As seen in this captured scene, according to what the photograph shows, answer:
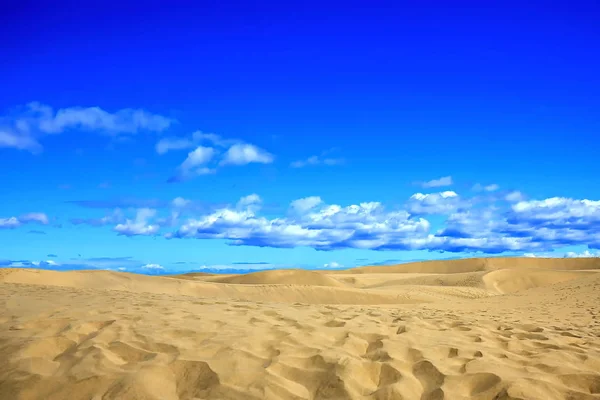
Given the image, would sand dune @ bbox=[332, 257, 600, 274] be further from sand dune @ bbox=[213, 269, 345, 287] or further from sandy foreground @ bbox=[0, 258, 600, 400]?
sandy foreground @ bbox=[0, 258, 600, 400]

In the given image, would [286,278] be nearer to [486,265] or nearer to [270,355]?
[486,265]

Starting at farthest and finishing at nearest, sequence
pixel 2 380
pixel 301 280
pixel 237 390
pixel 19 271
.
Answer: pixel 301 280, pixel 19 271, pixel 2 380, pixel 237 390

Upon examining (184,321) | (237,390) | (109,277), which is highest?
(109,277)

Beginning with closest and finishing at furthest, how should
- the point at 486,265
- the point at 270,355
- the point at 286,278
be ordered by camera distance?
the point at 270,355 → the point at 286,278 → the point at 486,265

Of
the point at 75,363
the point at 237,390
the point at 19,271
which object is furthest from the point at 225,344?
the point at 19,271

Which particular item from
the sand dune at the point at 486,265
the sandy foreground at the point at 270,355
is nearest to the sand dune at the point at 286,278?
the sand dune at the point at 486,265

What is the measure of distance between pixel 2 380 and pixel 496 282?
27.6 metres

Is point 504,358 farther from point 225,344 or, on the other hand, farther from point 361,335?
point 225,344

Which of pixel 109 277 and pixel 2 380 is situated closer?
pixel 2 380

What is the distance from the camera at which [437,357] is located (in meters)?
4.65

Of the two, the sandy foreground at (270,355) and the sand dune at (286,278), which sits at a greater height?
the sand dune at (286,278)

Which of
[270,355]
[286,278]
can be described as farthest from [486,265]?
[270,355]

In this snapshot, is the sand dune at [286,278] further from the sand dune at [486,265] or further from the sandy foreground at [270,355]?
the sandy foreground at [270,355]

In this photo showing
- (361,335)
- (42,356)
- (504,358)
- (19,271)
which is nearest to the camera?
(42,356)
